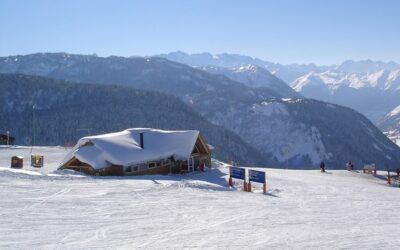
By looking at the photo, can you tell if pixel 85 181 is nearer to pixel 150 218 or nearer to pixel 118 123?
pixel 150 218

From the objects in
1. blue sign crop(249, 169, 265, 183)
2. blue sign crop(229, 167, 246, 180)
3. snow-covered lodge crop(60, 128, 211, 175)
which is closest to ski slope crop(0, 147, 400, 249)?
blue sign crop(249, 169, 265, 183)

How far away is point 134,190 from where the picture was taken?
27.1 metres

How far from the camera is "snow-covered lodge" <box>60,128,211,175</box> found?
3741 cm

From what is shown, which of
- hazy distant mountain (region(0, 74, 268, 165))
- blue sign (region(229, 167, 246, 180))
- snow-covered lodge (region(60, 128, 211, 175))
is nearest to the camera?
blue sign (region(229, 167, 246, 180))

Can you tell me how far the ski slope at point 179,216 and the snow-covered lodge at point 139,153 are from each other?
605cm

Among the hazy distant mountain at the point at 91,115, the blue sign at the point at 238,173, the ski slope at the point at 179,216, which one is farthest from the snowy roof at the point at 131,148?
the hazy distant mountain at the point at 91,115

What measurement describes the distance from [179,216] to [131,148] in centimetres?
2071

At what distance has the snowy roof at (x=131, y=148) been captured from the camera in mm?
37438

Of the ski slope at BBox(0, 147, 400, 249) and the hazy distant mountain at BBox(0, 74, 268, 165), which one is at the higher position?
the hazy distant mountain at BBox(0, 74, 268, 165)

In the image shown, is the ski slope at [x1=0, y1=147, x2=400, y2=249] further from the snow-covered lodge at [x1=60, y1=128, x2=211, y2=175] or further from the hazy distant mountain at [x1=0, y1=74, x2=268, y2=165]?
the hazy distant mountain at [x1=0, y1=74, x2=268, y2=165]

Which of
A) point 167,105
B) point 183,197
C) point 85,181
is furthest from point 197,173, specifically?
point 167,105

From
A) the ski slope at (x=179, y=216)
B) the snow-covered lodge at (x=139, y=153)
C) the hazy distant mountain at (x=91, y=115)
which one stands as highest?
the hazy distant mountain at (x=91, y=115)

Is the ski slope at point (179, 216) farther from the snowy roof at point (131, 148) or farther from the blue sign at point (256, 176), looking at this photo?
the snowy roof at point (131, 148)

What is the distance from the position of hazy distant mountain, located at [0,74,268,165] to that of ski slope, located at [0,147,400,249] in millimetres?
111070
